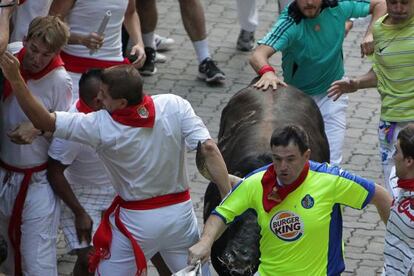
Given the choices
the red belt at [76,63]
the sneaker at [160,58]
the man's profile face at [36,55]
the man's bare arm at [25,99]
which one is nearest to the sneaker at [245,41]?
the sneaker at [160,58]

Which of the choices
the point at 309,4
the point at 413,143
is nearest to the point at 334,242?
the point at 413,143

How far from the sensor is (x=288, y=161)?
293 inches

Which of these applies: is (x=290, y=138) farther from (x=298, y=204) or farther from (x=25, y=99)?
(x=25, y=99)

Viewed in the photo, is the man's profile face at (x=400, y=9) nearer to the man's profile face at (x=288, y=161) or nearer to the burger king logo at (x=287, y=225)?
the man's profile face at (x=288, y=161)

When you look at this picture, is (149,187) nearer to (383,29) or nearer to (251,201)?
(251,201)

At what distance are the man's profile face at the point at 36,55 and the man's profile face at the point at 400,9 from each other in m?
2.54

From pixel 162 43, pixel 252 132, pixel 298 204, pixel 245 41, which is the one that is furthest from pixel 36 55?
pixel 245 41

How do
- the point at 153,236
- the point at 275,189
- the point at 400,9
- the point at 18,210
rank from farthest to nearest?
the point at 400,9, the point at 18,210, the point at 153,236, the point at 275,189

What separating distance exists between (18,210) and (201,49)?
191 inches

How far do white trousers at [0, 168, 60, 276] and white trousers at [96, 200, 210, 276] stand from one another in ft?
2.37

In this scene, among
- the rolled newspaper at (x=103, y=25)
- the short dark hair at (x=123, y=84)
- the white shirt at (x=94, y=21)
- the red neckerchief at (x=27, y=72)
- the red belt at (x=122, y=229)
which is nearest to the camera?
the short dark hair at (x=123, y=84)

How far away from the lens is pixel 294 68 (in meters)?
10.3

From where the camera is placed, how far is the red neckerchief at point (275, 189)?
24.8 ft

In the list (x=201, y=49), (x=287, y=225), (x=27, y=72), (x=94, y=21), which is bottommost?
(x=201, y=49)
